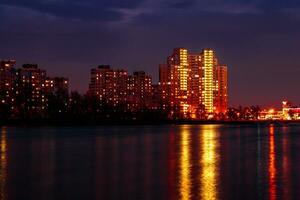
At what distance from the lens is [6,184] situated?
25.1 metres

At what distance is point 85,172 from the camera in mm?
30578

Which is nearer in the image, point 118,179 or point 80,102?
point 118,179

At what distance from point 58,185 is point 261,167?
13.1 m

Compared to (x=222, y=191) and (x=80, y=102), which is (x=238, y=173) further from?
(x=80, y=102)

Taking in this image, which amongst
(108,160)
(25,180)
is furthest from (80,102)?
(25,180)

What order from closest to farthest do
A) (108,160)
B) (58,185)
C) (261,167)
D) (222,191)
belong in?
(222,191) → (58,185) → (261,167) → (108,160)

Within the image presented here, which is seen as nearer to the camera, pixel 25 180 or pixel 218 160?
pixel 25 180

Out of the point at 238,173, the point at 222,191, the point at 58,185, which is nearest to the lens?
the point at 222,191

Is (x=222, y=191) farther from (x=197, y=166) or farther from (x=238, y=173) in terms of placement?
(x=197, y=166)

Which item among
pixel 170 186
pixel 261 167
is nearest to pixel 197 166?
pixel 261 167

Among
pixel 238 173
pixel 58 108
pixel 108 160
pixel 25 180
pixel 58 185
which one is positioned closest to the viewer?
pixel 58 185

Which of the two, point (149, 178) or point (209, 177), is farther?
point (209, 177)

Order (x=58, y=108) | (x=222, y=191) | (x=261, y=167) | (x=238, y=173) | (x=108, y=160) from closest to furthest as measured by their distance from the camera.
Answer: (x=222, y=191), (x=238, y=173), (x=261, y=167), (x=108, y=160), (x=58, y=108)

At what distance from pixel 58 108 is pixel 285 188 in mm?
148017
